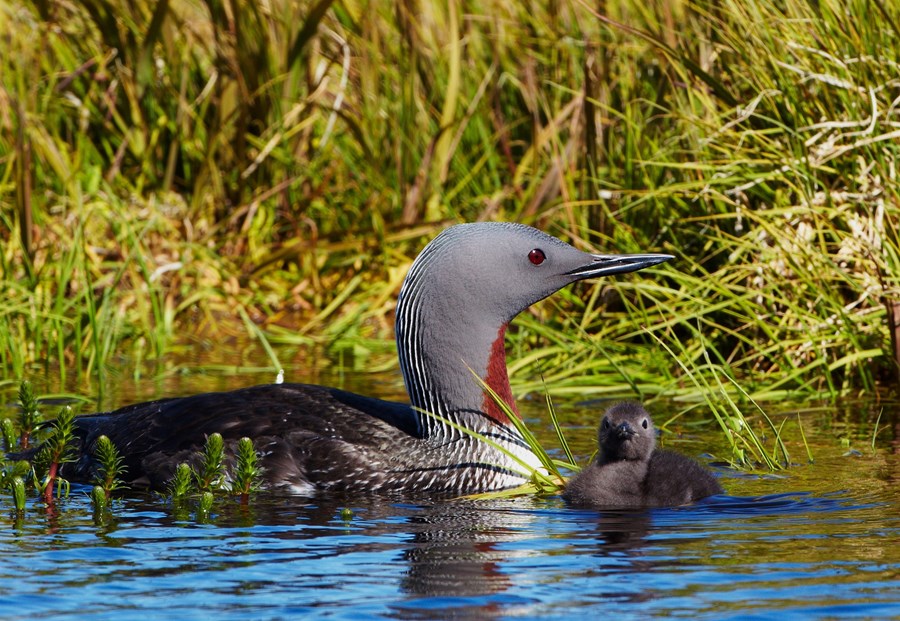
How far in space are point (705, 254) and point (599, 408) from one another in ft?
3.75

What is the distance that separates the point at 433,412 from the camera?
531cm

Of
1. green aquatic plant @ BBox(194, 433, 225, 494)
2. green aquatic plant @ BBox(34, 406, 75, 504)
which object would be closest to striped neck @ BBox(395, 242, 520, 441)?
green aquatic plant @ BBox(194, 433, 225, 494)

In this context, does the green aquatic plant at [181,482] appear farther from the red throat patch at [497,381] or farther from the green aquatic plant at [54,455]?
the red throat patch at [497,381]

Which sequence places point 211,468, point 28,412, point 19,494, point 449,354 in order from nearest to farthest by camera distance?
point 19,494
point 211,468
point 449,354
point 28,412

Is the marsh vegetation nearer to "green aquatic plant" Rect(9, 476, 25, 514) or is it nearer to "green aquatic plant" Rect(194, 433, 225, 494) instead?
"green aquatic plant" Rect(194, 433, 225, 494)

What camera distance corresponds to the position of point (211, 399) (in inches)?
215

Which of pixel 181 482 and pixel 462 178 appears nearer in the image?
pixel 181 482

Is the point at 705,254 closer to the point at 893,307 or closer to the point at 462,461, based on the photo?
the point at 893,307

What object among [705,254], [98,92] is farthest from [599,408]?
[98,92]

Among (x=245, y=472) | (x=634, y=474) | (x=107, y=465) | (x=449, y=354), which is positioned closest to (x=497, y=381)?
(x=449, y=354)

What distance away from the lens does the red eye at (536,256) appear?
17.4 feet

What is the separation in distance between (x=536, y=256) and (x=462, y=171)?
3856 mm

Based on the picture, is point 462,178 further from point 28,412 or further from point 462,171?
point 28,412

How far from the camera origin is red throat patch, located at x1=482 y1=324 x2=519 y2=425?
5262 millimetres
